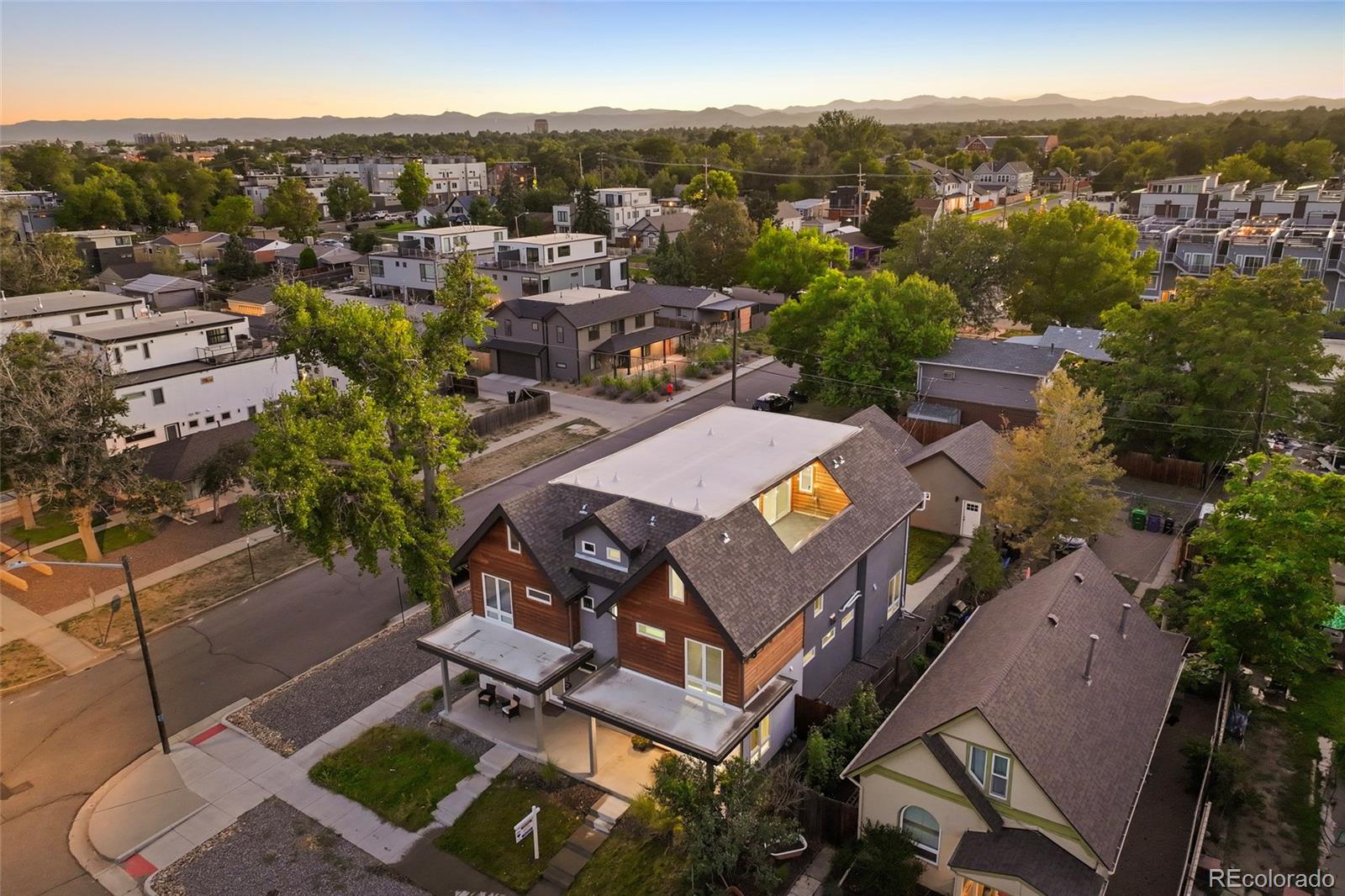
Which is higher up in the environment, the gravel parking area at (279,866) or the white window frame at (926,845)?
the white window frame at (926,845)

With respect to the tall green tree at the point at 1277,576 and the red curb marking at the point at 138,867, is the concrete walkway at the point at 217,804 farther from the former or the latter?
the tall green tree at the point at 1277,576

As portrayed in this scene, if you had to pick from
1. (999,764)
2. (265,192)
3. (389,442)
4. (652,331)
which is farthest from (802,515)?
(265,192)

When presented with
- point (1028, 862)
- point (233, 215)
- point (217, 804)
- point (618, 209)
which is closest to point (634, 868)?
point (1028, 862)

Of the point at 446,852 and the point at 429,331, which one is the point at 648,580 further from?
the point at 429,331

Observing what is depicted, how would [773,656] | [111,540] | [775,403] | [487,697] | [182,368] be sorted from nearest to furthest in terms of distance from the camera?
[773,656]
[487,697]
[111,540]
[182,368]
[775,403]

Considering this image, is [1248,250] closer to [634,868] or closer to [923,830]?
[923,830]

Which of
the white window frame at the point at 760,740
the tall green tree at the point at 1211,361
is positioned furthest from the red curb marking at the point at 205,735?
the tall green tree at the point at 1211,361
